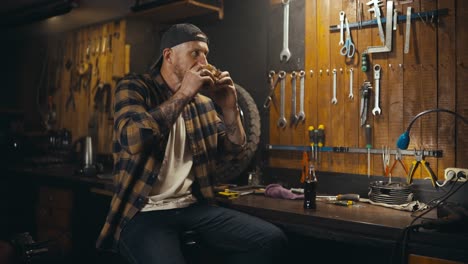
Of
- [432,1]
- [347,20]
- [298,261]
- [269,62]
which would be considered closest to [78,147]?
[269,62]

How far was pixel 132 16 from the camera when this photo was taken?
4.31m

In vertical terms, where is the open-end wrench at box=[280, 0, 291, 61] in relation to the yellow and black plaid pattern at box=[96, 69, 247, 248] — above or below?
above

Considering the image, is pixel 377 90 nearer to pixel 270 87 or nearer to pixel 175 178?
pixel 270 87

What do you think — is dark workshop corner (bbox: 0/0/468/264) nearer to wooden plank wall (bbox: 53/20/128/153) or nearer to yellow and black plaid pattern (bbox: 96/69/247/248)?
wooden plank wall (bbox: 53/20/128/153)

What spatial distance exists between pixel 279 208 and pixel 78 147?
10.6 ft

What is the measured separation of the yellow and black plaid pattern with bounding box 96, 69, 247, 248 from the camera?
210 centimetres

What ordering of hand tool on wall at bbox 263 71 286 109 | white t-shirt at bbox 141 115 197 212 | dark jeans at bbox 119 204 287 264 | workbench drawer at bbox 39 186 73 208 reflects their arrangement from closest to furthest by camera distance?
dark jeans at bbox 119 204 287 264 → white t-shirt at bbox 141 115 197 212 → hand tool on wall at bbox 263 71 286 109 → workbench drawer at bbox 39 186 73 208

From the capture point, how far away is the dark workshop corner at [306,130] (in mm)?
2195

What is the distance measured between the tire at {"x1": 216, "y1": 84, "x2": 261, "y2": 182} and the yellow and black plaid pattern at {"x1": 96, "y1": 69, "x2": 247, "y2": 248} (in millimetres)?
546

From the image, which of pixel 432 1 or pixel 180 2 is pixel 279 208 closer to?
pixel 432 1

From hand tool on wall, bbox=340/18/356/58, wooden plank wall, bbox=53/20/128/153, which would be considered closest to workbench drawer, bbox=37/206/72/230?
wooden plank wall, bbox=53/20/128/153

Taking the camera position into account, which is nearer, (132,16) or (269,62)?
(269,62)

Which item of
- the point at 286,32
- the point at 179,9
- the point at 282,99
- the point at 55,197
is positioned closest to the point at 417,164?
the point at 282,99

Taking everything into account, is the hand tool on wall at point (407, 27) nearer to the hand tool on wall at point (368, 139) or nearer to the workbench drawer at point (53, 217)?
the hand tool on wall at point (368, 139)
